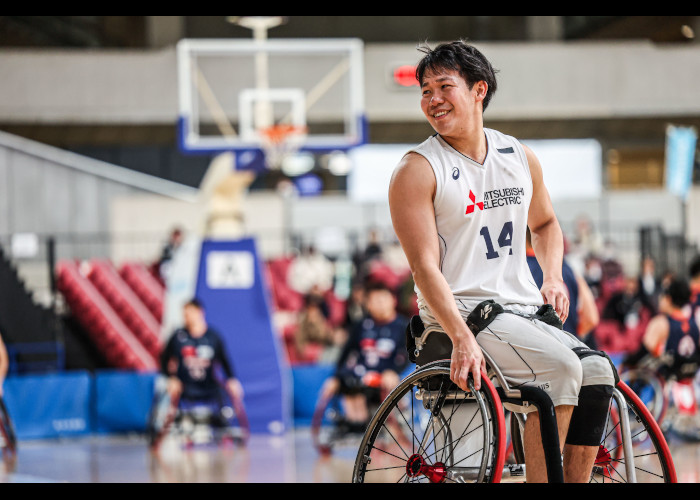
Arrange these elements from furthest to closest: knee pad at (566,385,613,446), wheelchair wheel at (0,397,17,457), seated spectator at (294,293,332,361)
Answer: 1. seated spectator at (294,293,332,361)
2. wheelchair wheel at (0,397,17,457)
3. knee pad at (566,385,613,446)

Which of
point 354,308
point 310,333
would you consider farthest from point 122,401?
point 354,308

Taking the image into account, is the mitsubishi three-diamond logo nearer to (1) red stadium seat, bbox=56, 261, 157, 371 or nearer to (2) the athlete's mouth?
(2) the athlete's mouth

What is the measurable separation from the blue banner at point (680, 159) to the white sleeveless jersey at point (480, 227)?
16139 mm

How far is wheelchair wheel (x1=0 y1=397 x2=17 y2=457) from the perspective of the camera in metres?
8.79

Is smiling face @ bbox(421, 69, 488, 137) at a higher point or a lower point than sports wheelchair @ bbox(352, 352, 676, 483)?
→ higher

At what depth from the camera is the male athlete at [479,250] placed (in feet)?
9.62

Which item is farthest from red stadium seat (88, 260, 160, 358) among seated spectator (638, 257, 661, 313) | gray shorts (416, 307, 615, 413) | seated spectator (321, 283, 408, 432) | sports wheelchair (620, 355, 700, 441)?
gray shorts (416, 307, 615, 413)

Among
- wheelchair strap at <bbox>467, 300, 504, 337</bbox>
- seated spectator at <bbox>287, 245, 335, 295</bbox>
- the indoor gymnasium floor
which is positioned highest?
wheelchair strap at <bbox>467, 300, 504, 337</bbox>

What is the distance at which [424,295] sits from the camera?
3043 mm

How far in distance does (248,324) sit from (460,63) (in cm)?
773

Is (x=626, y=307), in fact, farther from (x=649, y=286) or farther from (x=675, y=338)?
(x=675, y=338)
